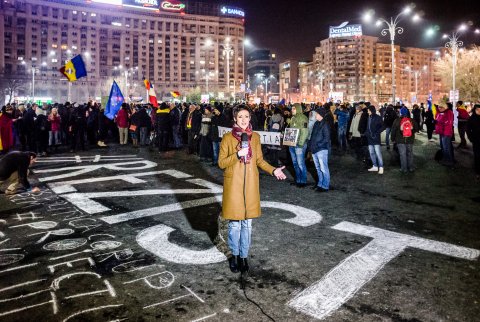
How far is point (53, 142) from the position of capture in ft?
59.1

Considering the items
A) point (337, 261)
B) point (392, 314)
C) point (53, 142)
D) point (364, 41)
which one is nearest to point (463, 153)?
point (337, 261)

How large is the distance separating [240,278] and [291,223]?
227cm

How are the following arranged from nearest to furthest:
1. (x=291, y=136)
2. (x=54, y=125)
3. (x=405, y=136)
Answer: (x=291, y=136), (x=405, y=136), (x=54, y=125)

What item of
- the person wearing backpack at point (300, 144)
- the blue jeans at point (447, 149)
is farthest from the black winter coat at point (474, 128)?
the person wearing backpack at point (300, 144)

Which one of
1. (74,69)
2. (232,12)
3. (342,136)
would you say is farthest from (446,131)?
(232,12)

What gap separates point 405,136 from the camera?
11148 mm

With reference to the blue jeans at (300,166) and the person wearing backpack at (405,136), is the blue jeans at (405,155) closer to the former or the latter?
the person wearing backpack at (405,136)

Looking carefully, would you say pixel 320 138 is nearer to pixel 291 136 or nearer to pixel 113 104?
pixel 291 136

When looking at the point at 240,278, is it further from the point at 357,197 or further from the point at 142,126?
the point at 142,126

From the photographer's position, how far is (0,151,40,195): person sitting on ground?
824cm

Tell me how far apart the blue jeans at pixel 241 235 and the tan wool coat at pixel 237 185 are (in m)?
0.15

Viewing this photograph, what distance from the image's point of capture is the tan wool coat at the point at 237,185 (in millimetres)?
4367

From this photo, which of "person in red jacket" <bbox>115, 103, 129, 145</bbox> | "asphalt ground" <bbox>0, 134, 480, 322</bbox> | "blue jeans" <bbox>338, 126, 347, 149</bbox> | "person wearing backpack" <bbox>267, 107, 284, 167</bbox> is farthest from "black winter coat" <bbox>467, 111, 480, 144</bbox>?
"person in red jacket" <bbox>115, 103, 129, 145</bbox>

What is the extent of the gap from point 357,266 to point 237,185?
178cm
